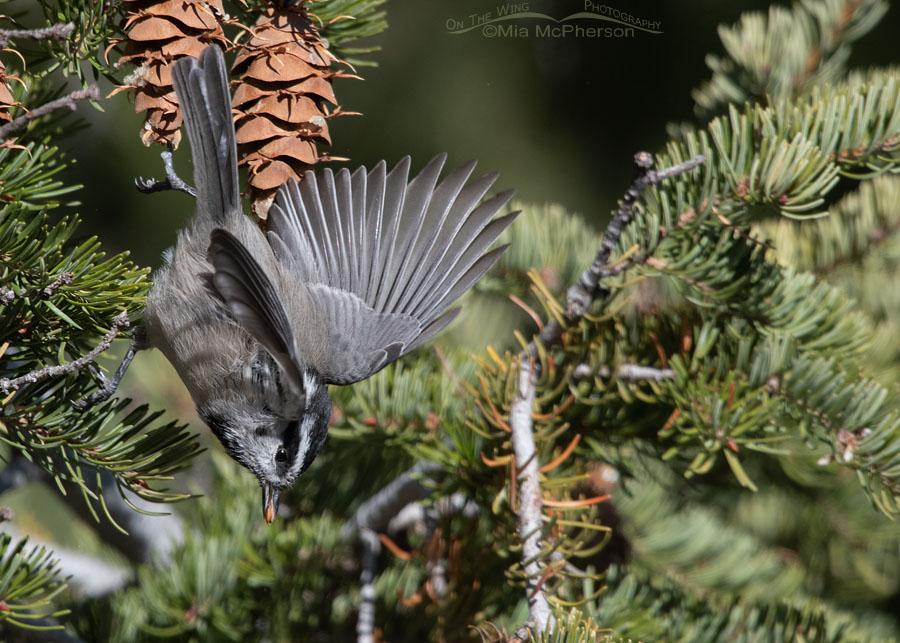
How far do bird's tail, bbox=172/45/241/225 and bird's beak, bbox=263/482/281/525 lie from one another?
47 centimetres

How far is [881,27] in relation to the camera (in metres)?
2.83

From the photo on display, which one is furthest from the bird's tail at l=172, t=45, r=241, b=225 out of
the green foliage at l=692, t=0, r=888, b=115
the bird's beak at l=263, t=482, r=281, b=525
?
the green foliage at l=692, t=0, r=888, b=115

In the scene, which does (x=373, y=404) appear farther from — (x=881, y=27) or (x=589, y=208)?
(x=881, y=27)

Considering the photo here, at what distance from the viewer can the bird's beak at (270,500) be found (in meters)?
1.38

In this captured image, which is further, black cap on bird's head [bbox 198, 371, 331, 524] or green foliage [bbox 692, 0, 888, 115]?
green foliage [bbox 692, 0, 888, 115]

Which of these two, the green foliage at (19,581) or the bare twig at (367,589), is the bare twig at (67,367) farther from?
the bare twig at (367,589)

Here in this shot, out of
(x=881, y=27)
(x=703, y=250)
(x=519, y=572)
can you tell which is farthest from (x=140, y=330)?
(x=881, y=27)

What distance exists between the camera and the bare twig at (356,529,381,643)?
1324mm

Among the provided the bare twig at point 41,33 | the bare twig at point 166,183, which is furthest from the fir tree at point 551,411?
the bare twig at point 166,183

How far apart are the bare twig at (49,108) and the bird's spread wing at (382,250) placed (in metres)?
0.40

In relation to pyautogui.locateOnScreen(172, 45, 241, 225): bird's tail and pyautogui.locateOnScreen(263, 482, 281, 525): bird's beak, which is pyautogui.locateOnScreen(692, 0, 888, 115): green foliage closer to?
pyautogui.locateOnScreen(172, 45, 241, 225): bird's tail

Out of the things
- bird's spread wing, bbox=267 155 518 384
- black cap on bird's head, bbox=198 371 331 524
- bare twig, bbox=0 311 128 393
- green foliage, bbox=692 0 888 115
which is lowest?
black cap on bird's head, bbox=198 371 331 524

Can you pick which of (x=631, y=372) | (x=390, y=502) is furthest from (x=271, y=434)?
(x=631, y=372)

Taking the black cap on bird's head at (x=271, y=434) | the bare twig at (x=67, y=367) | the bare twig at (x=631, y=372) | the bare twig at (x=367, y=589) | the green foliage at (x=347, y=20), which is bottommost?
the bare twig at (x=367, y=589)
